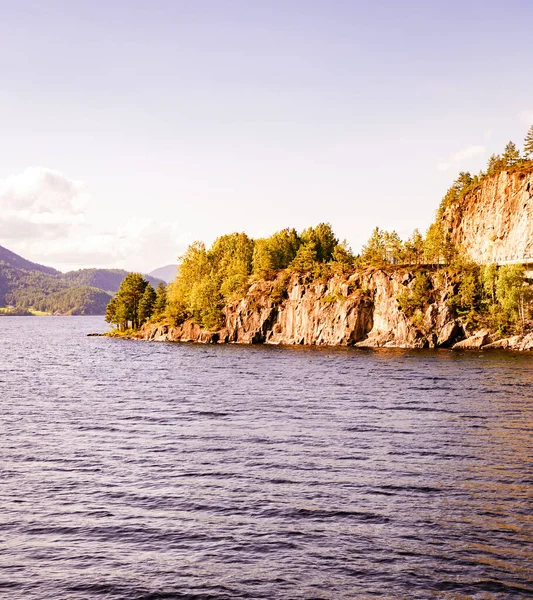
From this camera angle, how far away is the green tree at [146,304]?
193m

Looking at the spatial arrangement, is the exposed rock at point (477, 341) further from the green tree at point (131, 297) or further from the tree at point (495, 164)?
the green tree at point (131, 297)

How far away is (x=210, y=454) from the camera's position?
1476 inches

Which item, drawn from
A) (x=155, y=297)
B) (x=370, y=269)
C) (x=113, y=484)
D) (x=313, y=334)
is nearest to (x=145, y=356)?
(x=313, y=334)

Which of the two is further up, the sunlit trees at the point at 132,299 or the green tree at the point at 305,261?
the green tree at the point at 305,261

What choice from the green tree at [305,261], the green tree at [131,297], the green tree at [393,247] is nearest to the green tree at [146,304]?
the green tree at [131,297]

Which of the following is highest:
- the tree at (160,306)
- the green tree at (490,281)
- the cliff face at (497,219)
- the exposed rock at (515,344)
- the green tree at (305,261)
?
the cliff face at (497,219)

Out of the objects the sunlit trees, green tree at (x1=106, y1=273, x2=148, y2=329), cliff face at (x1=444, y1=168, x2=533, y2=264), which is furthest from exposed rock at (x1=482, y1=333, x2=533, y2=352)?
green tree at (x1=106, y1=273, x2=148, y2=329)

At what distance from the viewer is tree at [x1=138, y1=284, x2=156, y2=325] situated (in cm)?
19338

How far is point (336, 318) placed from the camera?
147 meters

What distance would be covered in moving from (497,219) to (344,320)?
152 ft

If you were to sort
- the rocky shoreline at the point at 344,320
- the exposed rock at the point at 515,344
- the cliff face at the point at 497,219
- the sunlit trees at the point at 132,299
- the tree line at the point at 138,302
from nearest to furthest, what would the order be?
the exposed rock at the point at 515,344 → the rocky shoreline at the point at 344,320 → the cliff face at the point at 497,219 → the tree line at the point at 138,302 → the sunlit trees at the point at 132,299

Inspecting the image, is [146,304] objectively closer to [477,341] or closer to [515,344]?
[477,341]

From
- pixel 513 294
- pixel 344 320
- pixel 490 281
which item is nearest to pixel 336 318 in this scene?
pixel 344 320

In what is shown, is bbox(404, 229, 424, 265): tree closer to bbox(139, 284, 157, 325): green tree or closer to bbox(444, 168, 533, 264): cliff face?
bbox(444, 168, 533, 264): cliff face
